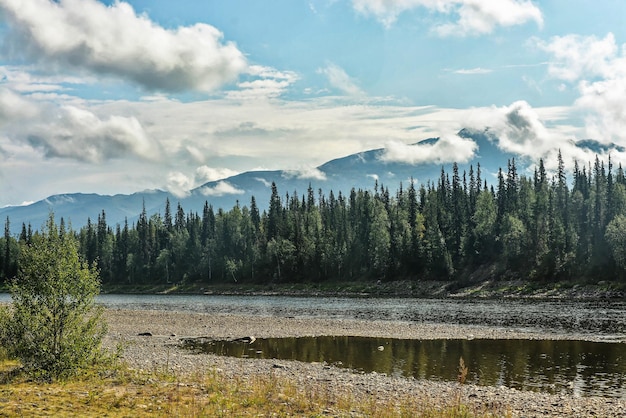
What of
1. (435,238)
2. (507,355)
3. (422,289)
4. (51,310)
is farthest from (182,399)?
(435,238)

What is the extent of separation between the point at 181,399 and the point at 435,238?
12581 centimetres

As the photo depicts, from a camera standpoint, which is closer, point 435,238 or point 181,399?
point 181,399

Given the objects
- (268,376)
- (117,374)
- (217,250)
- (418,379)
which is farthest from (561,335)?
(217,250)

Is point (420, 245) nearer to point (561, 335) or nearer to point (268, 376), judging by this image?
point (561, 335)

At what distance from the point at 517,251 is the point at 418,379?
10473cm

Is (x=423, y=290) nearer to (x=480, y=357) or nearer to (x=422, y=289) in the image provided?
(x=422, y=289)

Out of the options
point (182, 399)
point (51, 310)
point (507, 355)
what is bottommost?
point (507, 355)

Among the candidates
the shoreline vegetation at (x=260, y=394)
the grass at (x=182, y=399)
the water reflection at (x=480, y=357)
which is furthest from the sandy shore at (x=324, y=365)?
the water reflection at (x=480, y=357)

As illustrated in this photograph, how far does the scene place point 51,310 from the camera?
2402 centimetres

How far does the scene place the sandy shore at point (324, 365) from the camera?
2493 centimetres

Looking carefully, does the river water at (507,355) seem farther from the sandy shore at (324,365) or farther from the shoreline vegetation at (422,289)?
the shoreline vegetation at (422,289)

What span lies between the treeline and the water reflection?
7461 centimetres

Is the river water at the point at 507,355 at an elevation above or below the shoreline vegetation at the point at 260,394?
below

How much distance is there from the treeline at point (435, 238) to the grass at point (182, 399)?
99.4 meters
